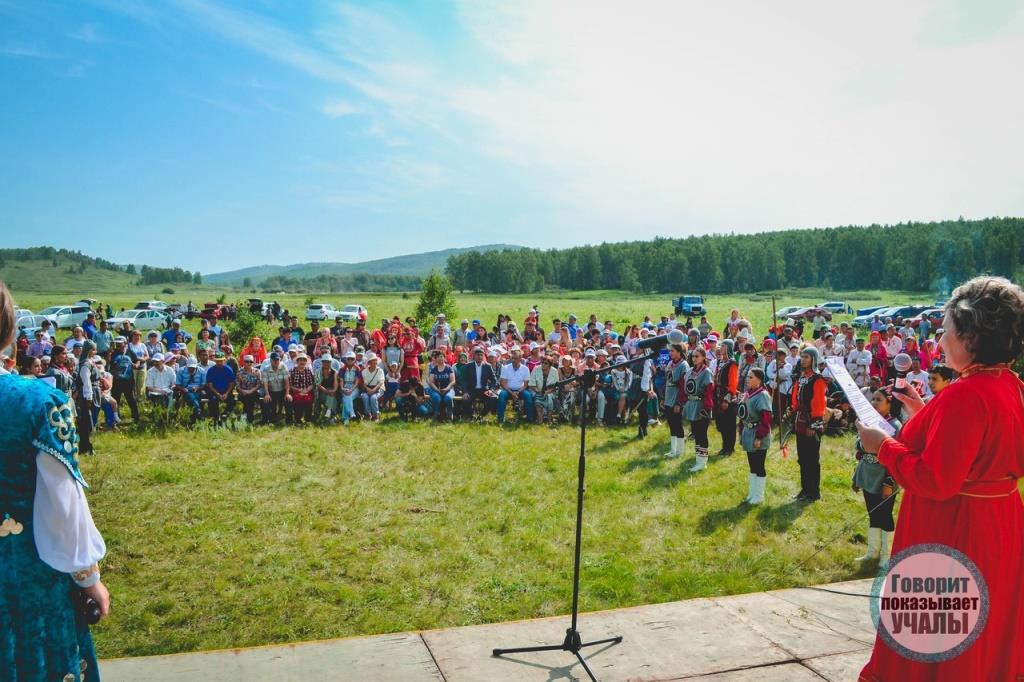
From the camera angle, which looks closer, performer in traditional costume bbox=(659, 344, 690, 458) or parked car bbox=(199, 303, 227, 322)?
performer in traditional costume bbox=(659, 344, 690, 458)

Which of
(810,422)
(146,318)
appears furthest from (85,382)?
(146,318)

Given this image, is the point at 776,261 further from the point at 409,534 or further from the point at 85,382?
the point at 409,534

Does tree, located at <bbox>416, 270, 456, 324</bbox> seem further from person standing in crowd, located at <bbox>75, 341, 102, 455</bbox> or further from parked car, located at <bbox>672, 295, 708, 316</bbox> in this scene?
parked car, located at <bbox>672, 295, 708, 316</bbox>

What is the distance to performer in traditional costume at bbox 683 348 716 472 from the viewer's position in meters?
9.09

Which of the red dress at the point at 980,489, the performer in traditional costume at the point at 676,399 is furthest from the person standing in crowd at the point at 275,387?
the red dress at the point at 980,489

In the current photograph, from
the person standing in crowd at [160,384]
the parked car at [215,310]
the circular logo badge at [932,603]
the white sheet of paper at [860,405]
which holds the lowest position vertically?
the person standing in crowd at [160,384]

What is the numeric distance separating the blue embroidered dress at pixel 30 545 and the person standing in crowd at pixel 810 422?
23.5ft

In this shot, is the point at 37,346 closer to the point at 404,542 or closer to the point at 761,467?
the point at 404,542

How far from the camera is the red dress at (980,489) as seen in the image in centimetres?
228

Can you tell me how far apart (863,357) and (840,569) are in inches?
376

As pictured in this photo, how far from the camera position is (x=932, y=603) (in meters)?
2.55

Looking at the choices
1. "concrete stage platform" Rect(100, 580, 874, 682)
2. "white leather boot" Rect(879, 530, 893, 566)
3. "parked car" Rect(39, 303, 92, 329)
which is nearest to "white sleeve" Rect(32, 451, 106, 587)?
"concrete stage platform" Rect(100, 580, 874, 682)

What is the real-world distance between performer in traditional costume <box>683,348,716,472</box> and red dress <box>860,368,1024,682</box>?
6.70 meters

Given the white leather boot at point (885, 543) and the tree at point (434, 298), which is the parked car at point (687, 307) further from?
the white leather boot at point (885, 543)
